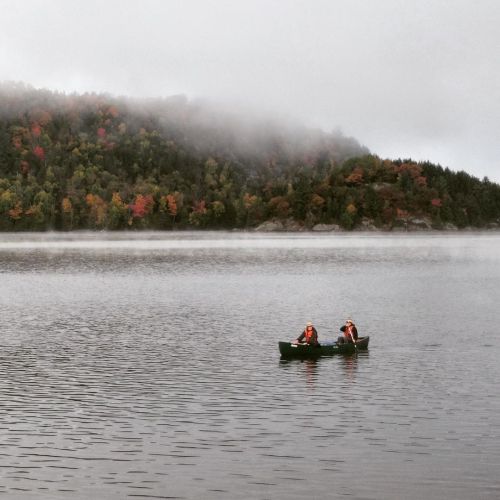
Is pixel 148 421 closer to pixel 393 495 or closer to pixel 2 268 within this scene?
pixel 393 495

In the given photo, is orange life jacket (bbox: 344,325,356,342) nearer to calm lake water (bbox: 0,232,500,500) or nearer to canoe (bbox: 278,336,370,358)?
canoe (bbox: 278,336,370,358)

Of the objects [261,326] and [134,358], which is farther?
[261,326]

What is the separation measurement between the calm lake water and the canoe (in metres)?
0.78

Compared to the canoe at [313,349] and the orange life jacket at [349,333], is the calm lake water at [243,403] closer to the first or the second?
the canoe at [313,349]

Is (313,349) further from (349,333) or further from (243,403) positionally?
(243,403)

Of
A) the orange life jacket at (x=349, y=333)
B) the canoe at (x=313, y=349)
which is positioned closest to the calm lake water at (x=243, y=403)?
the canoe at (x=313, y=349)

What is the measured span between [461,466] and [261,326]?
4754cm

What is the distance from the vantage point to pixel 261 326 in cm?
7875

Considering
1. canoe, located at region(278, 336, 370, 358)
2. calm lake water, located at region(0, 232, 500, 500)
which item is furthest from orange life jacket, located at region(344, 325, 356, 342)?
calm lake water, located at region(0, 232, 500, 500)

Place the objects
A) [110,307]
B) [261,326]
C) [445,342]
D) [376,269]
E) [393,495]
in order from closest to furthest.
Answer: [393,495] → [445,342] → [261,326] → [110,307] → [376,269]

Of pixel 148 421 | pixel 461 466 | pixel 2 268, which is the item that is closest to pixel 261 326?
pixel 148 421

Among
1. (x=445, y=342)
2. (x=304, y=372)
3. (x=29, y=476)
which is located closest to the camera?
(x=29, y=476)

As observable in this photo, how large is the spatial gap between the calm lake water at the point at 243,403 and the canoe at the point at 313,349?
781mm

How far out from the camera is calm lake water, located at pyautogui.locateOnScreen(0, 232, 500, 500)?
101 ft
